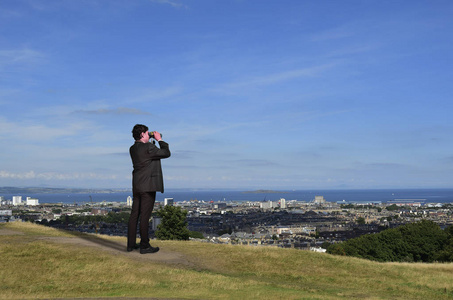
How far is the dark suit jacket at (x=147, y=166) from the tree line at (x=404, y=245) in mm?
43962

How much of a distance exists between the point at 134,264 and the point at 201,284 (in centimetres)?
355

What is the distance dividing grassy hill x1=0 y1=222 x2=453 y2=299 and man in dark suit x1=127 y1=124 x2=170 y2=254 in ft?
5.92

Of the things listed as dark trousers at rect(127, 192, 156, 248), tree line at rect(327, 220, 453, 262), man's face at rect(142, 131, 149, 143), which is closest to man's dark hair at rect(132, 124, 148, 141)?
man's face at rect(142, 131, 149, 143)

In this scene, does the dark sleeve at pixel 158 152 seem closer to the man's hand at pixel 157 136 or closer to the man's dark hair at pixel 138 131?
the man's hand at pixel 157 136

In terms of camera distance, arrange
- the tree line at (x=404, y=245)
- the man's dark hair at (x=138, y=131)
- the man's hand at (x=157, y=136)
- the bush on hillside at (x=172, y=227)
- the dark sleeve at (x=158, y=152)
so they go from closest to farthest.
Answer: the dark sleeve at (x=158, y=152)
the man's dark hair at (x=138, y=131)
the man's hand at (x=157, y=136)
the bush on hillside at (x=172, y=227)
the tree line at (x=404, y=245)

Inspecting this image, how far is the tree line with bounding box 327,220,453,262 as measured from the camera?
5878 cm

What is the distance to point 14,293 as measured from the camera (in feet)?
42.0

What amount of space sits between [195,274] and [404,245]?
168 ft

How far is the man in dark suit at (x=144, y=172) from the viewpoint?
18.2 meters

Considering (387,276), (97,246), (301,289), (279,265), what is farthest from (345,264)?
(97,246)

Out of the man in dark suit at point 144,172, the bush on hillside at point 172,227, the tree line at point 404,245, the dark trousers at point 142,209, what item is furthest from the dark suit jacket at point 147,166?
the tree line at point 404,245

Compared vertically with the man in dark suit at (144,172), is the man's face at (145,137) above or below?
above

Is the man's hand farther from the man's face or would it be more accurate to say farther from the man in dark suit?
the man's face

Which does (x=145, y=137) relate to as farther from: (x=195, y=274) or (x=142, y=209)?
(x=195, y=274)
